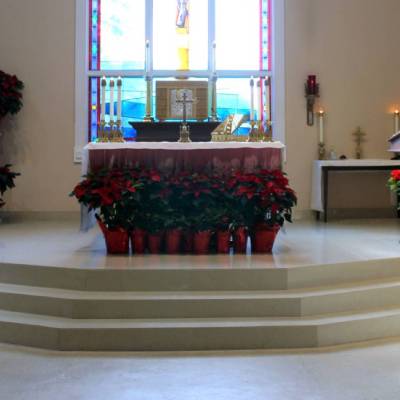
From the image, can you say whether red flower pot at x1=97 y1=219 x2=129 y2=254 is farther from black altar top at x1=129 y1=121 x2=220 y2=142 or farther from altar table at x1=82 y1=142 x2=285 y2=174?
black altar top at x1=129 y1=121 x2=220 y2=142

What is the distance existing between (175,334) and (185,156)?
183 centimetres

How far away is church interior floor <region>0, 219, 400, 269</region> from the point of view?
12.6 ft

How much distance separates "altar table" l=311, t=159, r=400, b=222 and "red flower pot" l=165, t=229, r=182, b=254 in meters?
3.13

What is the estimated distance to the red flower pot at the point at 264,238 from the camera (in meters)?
4.37

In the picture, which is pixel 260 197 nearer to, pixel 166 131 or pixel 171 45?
pixel 166 131

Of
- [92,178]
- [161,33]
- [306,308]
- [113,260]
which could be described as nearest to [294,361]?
[306,308]

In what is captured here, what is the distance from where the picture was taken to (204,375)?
281cm

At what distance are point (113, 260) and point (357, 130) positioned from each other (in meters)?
4.55

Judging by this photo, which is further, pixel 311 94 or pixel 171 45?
pixel 171 45

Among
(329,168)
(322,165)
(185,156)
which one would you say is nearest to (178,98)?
(185,156)

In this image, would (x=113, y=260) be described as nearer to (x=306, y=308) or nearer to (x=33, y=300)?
(x=33, y=300)

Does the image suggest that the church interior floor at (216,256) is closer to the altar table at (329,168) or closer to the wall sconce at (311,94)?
the altar table at (329,168)

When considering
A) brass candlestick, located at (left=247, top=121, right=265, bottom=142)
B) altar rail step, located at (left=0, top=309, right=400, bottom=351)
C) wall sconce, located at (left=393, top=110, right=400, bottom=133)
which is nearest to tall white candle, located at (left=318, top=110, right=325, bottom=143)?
wall sconce, located at (left=393, top=110, right=400, bottom=133)

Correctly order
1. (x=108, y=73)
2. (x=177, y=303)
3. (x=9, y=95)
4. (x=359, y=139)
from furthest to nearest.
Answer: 1. (x=108, y=73)
2. (x=359, y=139)
3. (x=9, y=95)
4. (x=177, y=303)
